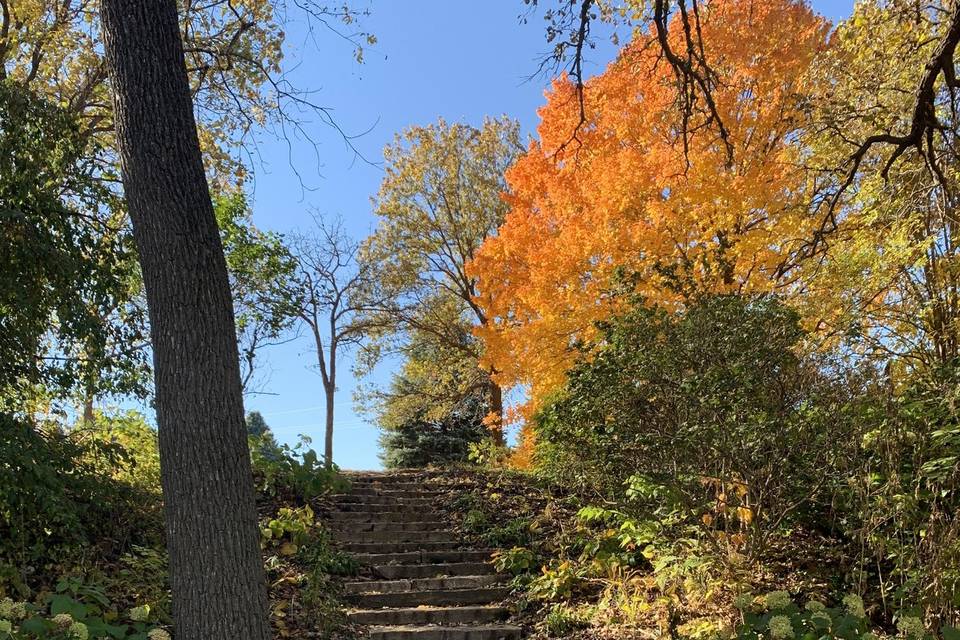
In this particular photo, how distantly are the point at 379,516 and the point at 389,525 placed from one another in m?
0.32

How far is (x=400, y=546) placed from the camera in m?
6.84

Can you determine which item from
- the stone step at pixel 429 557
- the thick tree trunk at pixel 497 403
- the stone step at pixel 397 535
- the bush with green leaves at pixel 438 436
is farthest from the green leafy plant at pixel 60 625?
the bush with green leaves at pixel 438 436

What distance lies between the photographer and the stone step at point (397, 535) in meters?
7.01

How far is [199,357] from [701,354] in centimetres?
340

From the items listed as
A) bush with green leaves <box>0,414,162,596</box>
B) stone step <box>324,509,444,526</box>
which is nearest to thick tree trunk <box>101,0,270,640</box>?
bush with green leaves <box>0,414,162,596</box>

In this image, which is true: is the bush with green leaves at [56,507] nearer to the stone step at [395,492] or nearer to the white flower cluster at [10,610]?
the white flower cluster at [10,610]

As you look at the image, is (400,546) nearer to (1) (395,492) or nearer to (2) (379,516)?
(2) (379,516)

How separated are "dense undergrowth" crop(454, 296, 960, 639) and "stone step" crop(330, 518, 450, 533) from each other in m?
2.08

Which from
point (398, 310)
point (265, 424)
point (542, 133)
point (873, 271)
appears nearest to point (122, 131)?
point (873, 271)

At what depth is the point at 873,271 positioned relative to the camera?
6.87m

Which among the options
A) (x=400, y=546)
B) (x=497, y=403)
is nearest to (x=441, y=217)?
(x=497, y=403)

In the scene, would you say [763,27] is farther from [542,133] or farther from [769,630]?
[769,630]

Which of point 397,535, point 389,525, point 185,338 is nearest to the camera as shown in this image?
point 185,338

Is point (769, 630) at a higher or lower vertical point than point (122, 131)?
lower
